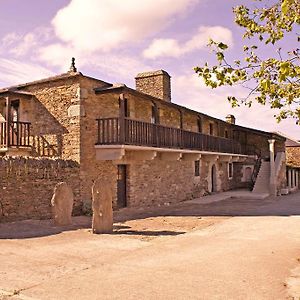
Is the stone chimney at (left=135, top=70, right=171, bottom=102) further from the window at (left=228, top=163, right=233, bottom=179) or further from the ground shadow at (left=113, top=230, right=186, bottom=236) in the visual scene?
the ground shadow at (left=113, top=230, right=186, bottom=236)

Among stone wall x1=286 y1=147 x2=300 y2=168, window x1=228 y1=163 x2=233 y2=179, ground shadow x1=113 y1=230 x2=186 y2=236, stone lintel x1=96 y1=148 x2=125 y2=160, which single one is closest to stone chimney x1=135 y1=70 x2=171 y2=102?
stone lintel x1=96 y1=148 x2=125 y2=160

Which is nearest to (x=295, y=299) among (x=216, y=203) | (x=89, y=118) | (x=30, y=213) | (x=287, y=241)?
(x=287, y=241)

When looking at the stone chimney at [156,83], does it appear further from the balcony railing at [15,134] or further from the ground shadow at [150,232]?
the ground shadow at [150,232]

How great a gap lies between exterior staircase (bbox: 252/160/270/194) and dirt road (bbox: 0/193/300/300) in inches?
478

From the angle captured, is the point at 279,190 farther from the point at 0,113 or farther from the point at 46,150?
the point at 0,113

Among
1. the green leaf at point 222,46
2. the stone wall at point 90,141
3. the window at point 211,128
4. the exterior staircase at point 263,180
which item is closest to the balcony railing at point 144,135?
the stone wall at point 90,141

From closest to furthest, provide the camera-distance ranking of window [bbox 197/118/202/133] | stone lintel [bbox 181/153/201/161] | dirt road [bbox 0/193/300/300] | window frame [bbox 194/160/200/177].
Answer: dirt road [bbox 0/193/300/300], stone lintel [bbox 181/153/201/161], window frame [bbox 194/160/200/177], window [bbox 197/118/202/133]

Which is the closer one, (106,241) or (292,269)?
(292,269)

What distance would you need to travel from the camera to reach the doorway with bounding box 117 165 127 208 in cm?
1516

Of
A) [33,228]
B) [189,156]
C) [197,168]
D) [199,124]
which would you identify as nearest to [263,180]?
[197,168]

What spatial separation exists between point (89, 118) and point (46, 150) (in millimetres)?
2409

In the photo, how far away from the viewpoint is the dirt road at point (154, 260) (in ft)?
16.6

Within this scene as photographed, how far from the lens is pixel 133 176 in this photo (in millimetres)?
15570

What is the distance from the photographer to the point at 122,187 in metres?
15.3
